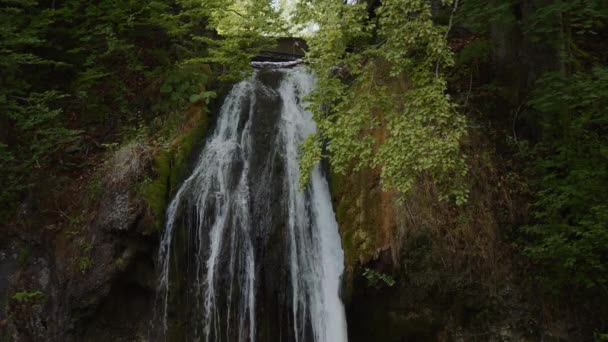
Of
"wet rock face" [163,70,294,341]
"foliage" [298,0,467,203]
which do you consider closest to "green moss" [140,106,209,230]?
"wet rock face" [163,70,294,341]

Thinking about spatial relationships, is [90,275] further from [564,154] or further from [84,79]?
[564,154]

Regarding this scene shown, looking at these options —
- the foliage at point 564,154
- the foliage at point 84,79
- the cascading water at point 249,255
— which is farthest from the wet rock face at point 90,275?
the foliage at point 564,154

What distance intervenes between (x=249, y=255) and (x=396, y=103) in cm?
316

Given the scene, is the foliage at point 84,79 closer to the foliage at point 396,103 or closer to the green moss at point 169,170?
the green moss at point 169,170

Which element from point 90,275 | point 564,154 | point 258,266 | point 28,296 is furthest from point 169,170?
point 564,154

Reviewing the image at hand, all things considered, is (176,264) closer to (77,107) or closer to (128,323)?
(128,323)

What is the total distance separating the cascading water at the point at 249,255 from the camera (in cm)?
635

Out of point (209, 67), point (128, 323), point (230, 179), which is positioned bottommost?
point (128, 323)

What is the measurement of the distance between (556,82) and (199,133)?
19.2ft

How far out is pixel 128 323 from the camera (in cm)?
712

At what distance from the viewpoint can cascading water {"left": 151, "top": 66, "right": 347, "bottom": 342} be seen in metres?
6.35

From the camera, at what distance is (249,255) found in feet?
22.1

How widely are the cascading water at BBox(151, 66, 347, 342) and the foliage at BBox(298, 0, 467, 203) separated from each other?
158 centimetres

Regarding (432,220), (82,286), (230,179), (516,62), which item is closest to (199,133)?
(230,179)
